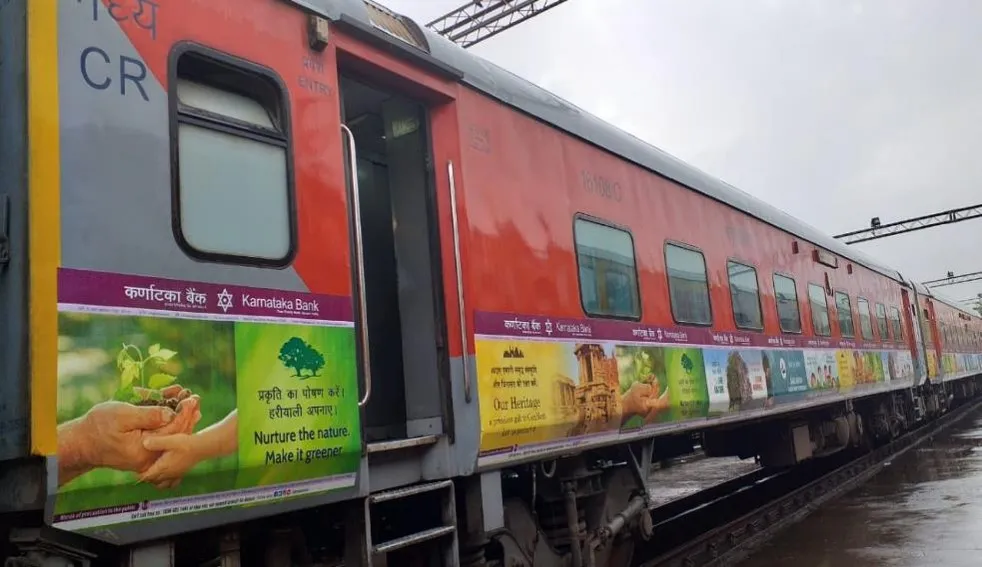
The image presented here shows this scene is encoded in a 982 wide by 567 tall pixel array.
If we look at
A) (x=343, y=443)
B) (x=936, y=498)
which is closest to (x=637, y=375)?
Answer: (x=343, y=443)

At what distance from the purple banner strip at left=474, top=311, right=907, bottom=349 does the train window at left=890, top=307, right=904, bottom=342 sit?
7.35 m

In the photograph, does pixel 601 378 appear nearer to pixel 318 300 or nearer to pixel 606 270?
pixel 606 270

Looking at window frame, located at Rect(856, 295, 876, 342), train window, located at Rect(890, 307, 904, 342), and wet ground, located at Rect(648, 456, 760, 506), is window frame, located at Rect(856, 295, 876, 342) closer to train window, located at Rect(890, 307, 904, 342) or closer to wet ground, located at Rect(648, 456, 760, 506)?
train window, located at Rect(890, 307, 904, 342)

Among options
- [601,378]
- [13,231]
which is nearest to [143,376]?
[13,231]

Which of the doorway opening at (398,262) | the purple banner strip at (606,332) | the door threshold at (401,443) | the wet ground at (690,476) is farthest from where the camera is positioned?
the wet ground at (690,476)

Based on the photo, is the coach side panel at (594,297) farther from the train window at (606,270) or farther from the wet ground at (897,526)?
the wet ground at (897,526)

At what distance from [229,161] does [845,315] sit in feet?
35.0

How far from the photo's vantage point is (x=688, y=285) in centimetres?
676

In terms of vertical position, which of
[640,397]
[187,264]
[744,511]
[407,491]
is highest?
[187,264]

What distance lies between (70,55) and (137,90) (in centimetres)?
24

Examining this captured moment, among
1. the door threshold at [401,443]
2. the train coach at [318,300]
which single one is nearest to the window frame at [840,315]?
the train coach at [318,300]

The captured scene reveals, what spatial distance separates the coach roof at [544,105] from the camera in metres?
3.92

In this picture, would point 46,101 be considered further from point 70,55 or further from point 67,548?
point 67,548

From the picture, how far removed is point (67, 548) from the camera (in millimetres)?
2408
